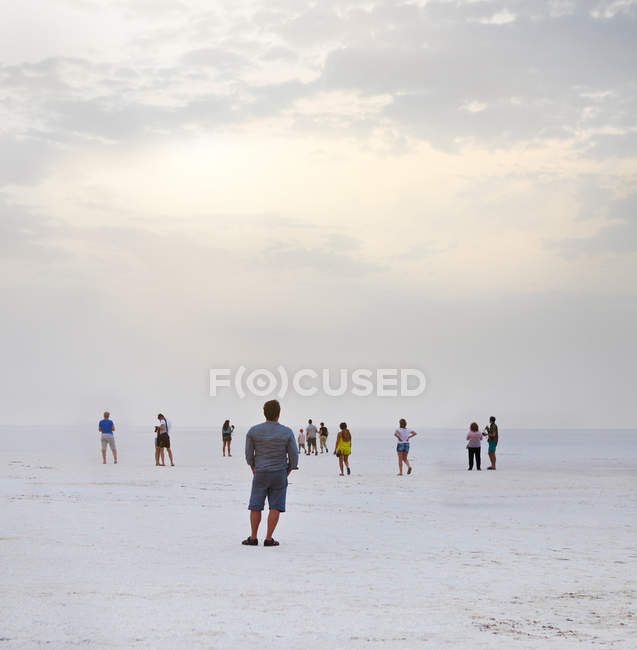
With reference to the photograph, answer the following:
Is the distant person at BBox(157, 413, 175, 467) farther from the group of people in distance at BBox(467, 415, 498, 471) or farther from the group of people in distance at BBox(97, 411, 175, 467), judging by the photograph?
the group of people in distance at BBox(467, 415, 498, 471)

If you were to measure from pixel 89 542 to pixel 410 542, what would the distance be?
13.1ft

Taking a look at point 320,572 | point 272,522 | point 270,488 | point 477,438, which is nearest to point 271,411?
point 270,488

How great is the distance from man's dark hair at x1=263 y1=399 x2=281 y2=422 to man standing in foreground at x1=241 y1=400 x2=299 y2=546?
10 centimetres

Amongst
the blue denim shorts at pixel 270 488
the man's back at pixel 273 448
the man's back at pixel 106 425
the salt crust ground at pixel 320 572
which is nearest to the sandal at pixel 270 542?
the salt crust ground at pixel 320 572

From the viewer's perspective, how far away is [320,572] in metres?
9.67

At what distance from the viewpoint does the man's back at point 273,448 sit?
11.7 m

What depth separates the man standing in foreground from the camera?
→ 11.7 meters

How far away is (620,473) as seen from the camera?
3041 centimetres

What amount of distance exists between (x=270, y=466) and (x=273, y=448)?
223 millimetres

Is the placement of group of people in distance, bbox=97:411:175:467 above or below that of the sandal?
above

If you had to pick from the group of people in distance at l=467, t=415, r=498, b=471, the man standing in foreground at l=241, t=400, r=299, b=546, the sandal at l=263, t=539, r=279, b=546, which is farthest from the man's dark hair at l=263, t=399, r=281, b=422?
the group of people in distance at l=467, t=415, r=498, b=471

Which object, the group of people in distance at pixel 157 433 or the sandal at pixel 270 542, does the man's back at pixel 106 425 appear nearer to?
the group of people in distance at pixel 157 433

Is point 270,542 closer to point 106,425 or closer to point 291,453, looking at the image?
point 291,453

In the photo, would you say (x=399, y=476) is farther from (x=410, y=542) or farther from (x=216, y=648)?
(x=216, y=648)
